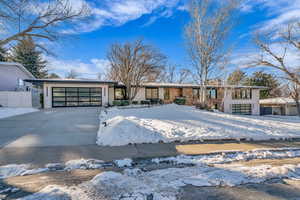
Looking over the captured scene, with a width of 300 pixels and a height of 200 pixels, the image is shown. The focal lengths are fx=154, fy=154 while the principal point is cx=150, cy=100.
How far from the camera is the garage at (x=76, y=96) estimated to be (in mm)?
16719

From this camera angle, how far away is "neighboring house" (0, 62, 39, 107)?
14.1 metres

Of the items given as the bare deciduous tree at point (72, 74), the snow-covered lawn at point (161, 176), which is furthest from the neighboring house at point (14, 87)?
the bare deciduous tree at point (72, 74)

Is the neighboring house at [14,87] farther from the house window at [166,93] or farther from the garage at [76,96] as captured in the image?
the house window at [166,93]

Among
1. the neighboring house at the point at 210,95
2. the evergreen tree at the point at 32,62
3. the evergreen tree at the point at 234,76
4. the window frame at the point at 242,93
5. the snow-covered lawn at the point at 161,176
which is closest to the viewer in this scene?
the snow-covered lawn at the point at 161,176

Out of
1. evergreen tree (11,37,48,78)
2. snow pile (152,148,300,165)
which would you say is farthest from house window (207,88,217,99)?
evergreen tree (11,37,48,78)

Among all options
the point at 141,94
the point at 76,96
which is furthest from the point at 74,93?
the point at 141,94

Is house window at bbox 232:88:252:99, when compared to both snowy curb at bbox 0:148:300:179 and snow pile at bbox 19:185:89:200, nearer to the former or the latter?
snowy curb at bbox 0:148:300:179

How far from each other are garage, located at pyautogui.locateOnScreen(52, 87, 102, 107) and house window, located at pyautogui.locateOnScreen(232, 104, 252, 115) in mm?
18850

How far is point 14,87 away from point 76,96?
277 inches

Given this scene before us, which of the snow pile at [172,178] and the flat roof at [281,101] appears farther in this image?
the flat roof at [281,101]

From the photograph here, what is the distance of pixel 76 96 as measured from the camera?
1742 cm

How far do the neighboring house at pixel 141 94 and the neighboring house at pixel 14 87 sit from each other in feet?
5.50

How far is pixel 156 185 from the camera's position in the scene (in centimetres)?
259

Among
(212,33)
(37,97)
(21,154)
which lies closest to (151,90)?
(212,33)
